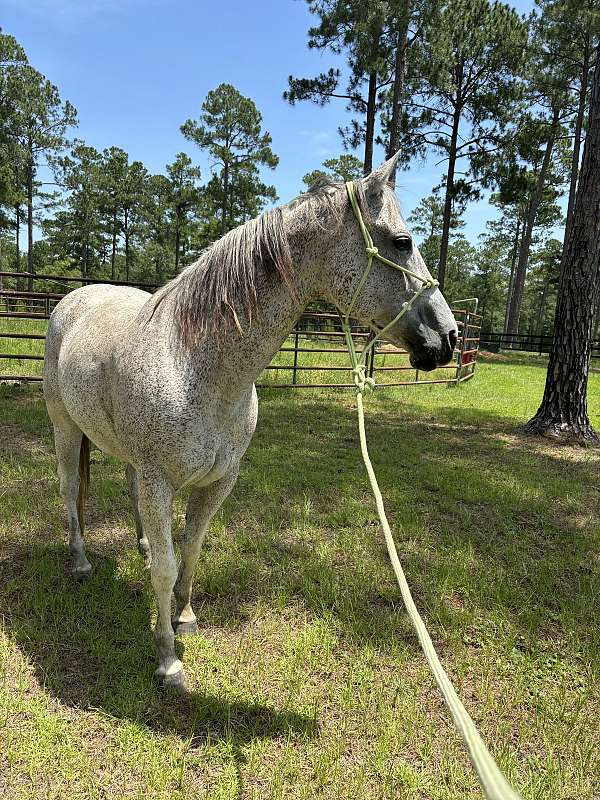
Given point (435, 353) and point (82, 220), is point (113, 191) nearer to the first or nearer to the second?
point (82, 220)

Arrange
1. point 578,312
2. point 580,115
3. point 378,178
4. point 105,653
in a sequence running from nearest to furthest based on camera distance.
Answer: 1. point 378,178
2. point 105,653
3. point 578,312
4. point 580,115

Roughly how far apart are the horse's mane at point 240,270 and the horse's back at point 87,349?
438 mm

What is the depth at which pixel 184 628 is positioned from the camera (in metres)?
2.44

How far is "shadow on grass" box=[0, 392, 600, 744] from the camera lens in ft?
7.11

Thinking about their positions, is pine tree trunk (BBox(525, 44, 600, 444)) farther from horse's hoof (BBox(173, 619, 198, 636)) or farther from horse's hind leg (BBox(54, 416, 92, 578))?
horse's hind leg (BBox(54, 416, 92, 578))

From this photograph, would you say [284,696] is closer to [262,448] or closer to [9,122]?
[262,448]

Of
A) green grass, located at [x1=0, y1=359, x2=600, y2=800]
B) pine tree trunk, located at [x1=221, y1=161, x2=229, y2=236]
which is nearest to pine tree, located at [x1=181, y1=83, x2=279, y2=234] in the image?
pine tree trunk, located at [x1=221, y1=161, x2=229, y2=236]

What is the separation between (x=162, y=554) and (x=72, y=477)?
4.04ft

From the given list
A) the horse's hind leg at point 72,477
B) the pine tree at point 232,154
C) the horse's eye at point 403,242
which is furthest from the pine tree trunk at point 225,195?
the horse's eye at point 403,242

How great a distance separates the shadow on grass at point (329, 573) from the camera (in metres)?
2.17

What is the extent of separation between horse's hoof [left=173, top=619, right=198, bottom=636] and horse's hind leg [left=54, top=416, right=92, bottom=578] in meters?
0.76

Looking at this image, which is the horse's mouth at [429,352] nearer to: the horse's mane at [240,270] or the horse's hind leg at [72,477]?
the horse's mane at [240,270]

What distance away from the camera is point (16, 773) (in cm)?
169

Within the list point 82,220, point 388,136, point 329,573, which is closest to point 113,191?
point 82,220
